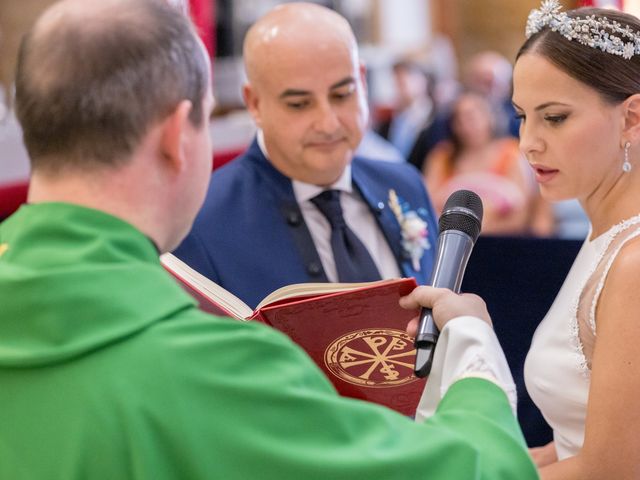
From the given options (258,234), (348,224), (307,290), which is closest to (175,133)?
(307,290)

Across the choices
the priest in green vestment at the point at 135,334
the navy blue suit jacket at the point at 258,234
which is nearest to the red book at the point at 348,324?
the priest in green vestment at the point at 135,334

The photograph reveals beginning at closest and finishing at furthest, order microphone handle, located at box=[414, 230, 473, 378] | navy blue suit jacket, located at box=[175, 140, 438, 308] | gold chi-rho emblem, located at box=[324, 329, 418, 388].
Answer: microphone handle, located at box=[414, 230, 473, 378]
gold chi-rho emblem, located at box=[324, 329, 418, 388]
navy blue suit jacket, located at box=[175, 140, 438, 308]

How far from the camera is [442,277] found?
5.83 feet

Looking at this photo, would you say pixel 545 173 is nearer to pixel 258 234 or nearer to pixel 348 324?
Result: pixel 348 324

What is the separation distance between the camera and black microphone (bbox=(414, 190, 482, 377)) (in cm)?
167

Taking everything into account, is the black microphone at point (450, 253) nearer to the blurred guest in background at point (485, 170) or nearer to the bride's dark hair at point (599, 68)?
the bride's dark hair at point (599, 68)

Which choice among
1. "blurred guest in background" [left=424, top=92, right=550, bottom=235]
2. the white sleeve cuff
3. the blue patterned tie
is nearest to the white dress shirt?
the blue patterned tie

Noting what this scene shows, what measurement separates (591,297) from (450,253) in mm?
417

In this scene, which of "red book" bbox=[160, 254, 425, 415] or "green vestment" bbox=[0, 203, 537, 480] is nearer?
"green vestment" bbox=[0, 203, 537, 480]

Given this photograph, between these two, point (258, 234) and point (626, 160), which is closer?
point (626, 160)

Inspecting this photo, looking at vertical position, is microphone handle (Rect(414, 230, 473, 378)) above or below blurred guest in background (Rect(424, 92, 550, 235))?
above

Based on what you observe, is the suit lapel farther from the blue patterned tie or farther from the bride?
the bride

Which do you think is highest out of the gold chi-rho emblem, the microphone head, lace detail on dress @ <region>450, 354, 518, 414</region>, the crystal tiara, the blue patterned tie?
the crystal tiara

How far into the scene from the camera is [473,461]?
1.37 m
